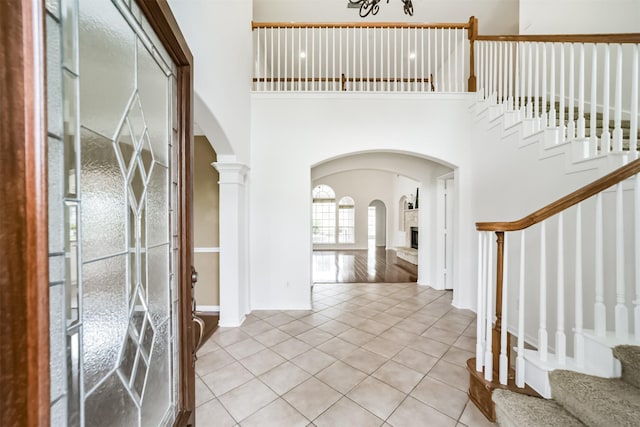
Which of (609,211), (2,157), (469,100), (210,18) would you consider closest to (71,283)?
(2,157)

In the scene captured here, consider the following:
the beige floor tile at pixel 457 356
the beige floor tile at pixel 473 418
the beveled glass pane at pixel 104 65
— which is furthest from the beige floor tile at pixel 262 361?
the beveled glass pane at pixel 104 65

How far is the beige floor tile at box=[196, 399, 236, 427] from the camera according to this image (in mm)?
1610

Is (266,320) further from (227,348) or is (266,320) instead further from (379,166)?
(379,166)

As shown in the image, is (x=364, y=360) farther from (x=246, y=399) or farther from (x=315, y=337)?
(x=246, y=399)

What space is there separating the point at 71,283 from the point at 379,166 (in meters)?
4.57

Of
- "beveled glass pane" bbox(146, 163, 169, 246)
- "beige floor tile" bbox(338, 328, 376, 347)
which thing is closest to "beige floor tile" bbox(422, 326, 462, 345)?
"beige floor tile" bbox(338, 328, 376, 347)

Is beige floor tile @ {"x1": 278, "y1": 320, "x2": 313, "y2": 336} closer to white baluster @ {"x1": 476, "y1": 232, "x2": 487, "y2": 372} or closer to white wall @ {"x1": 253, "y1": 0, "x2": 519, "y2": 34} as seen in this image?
white baluster @ {"x1": 476, "y1": 232, "x2": 487, "y2": 372}

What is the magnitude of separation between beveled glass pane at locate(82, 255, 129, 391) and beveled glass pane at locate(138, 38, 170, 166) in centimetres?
46

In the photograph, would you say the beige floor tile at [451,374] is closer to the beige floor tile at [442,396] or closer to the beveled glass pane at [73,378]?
the beige floor tile at [442,396]

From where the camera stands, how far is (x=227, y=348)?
8.32ft

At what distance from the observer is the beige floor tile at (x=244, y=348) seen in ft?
7.95

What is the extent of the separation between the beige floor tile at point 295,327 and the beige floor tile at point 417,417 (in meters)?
1.40

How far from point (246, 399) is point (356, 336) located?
52.9 inches

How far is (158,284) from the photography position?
38.2 inches
